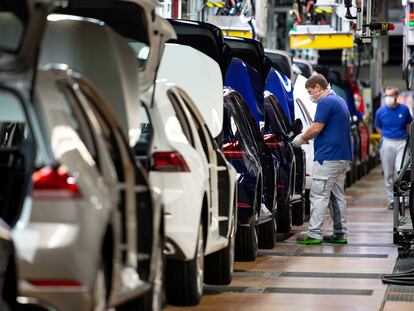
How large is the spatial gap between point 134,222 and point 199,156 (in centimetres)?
293

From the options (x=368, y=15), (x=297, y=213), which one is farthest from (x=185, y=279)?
(x=368, y=15)

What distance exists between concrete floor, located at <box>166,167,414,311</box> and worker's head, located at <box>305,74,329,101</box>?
179 cm

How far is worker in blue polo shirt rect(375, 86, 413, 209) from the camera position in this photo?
78.1 ft

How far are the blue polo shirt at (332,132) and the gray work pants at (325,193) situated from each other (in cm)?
10

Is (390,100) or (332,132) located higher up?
(332,132)

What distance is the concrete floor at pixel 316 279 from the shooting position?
1139 centimetres

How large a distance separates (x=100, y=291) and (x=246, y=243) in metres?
7.12

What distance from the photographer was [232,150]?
14055 millimetres

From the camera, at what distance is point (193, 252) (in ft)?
33.9

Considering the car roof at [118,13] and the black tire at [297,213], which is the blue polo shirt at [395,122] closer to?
the black tire at [297,213]

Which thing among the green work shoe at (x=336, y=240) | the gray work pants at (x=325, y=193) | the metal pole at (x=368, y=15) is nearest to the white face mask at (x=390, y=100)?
the metal pole at (x=368, y=15)

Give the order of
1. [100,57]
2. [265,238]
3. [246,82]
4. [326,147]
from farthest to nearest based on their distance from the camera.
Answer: [326,147]
[265,238]
[246,82]
[100,57]

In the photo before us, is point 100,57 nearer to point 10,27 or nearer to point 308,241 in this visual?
point 10,27

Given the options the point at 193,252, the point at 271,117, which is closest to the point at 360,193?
the point at 271,117
